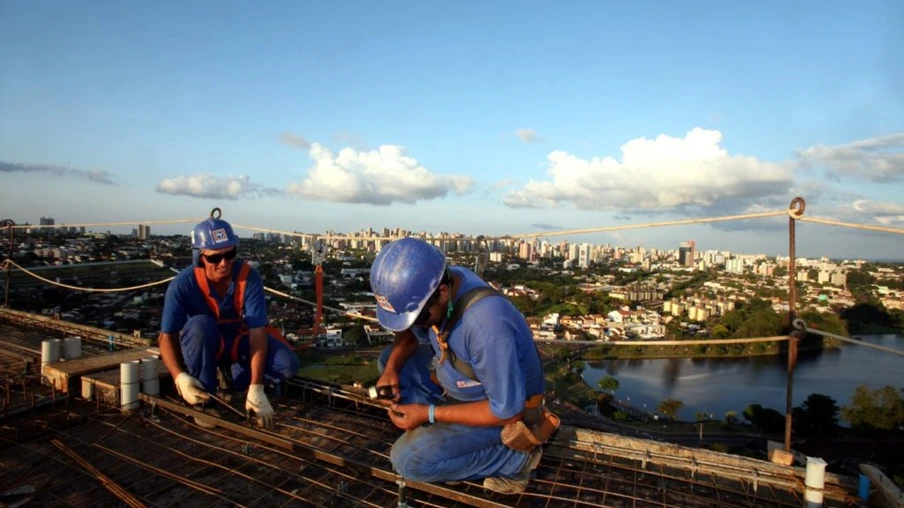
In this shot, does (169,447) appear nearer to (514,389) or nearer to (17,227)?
(514,389)

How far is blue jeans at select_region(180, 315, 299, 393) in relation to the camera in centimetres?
285

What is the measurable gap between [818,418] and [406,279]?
2779 centimetres

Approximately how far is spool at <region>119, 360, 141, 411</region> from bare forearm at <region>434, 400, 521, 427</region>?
2.39m

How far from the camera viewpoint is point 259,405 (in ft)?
9.05

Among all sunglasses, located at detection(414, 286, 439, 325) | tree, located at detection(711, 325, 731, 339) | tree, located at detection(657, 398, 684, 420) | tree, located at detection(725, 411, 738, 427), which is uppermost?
sunglasses, located at detection(414, 286, 439, 325)

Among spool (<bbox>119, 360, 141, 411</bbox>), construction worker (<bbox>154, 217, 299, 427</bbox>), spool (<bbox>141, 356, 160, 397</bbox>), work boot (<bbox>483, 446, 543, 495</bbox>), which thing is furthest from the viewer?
spool (<bbox>141, 356, 160, 397</bbox>)

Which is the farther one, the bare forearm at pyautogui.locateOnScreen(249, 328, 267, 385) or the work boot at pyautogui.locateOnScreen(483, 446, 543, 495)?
the bare forearm at pyautogui.locateOnScreen(249, 328, 267, 385)

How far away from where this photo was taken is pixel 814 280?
3797cm

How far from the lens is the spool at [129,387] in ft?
10.3

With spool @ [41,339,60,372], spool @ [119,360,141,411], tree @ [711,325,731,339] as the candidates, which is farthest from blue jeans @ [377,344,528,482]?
tree @ [711,325,731,339]

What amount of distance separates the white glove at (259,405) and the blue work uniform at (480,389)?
1.08m

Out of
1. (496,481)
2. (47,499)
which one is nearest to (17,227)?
(47,499)

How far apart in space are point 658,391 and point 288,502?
31.2 meters

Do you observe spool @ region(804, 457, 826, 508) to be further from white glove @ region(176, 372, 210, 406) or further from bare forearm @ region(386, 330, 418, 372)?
white glove @ region(176, 372, 210, 406)
